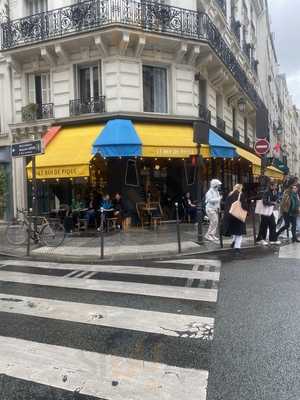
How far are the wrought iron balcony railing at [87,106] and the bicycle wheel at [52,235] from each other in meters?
5.32

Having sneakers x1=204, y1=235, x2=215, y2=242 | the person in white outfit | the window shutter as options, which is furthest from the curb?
the window shutter

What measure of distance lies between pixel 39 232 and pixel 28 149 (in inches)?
91.5

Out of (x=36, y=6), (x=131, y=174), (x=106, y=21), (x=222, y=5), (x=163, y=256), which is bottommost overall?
(x=163, y=256)

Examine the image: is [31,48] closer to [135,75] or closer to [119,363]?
[135,75]

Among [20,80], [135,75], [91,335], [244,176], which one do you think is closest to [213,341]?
[91,335]

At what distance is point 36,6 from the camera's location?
16641 mm

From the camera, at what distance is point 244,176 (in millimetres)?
27047

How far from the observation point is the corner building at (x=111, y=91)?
13.9 meters

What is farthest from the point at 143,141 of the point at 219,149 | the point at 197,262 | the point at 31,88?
the point at 31,88

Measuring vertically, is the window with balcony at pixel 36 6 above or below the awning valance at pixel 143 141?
above

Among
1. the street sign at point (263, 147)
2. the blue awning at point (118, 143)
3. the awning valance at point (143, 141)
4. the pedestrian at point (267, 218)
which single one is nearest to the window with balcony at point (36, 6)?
the awning valance at point (143, 141)

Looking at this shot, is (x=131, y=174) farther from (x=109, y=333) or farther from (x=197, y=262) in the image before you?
(x=109, y=333)

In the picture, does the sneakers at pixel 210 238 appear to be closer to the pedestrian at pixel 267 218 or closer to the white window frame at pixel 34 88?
the pedestrian at pixel 267 218

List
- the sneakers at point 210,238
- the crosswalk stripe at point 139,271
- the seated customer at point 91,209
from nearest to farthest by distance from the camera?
the crosswalk stripe at point 139,271, the sneakers at point 210,238, the seated customer at point 91,209
